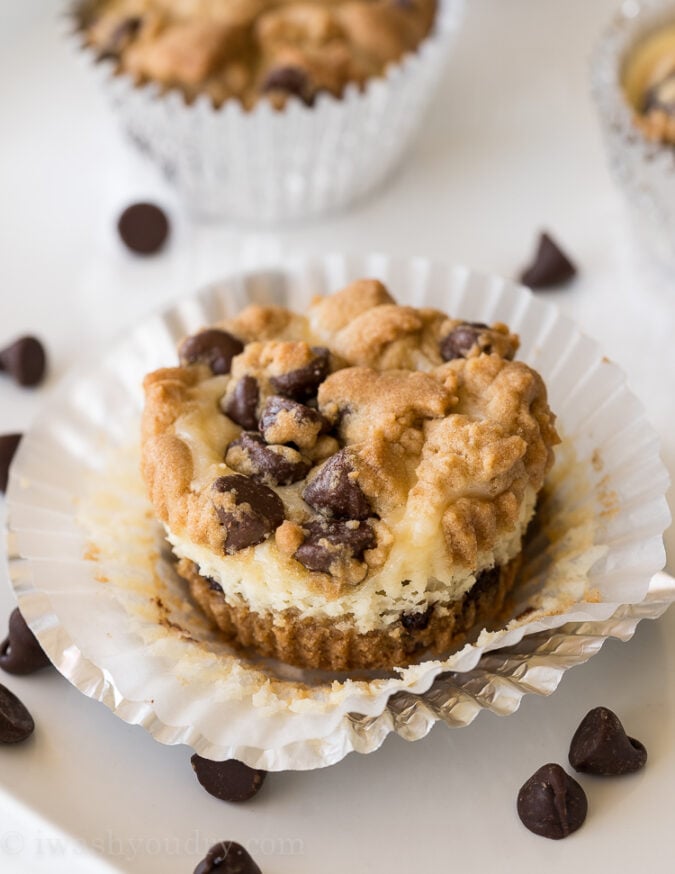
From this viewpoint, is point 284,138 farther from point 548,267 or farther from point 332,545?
point 332,545

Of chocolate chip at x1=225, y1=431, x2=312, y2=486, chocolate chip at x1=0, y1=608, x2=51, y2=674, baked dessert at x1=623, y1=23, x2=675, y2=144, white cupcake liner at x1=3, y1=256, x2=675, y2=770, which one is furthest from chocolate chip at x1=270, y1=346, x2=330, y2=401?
baked dessert at x1=623, y1=23, x2=675, y2=144

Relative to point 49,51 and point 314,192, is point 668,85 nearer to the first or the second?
point 314,192

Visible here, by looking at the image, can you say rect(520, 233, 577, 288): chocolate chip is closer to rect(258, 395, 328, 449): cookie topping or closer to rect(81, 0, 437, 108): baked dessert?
rect(81, 0, 437, 108): baked dessert

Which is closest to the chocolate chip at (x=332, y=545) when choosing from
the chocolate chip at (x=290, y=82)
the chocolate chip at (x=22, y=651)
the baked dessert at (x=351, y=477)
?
the baked dessert at (x=351, y=477)

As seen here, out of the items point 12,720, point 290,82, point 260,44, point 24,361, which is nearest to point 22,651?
point 12,720

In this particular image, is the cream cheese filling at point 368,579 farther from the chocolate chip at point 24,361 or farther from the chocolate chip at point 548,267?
the chocolate chip at point 548,267
